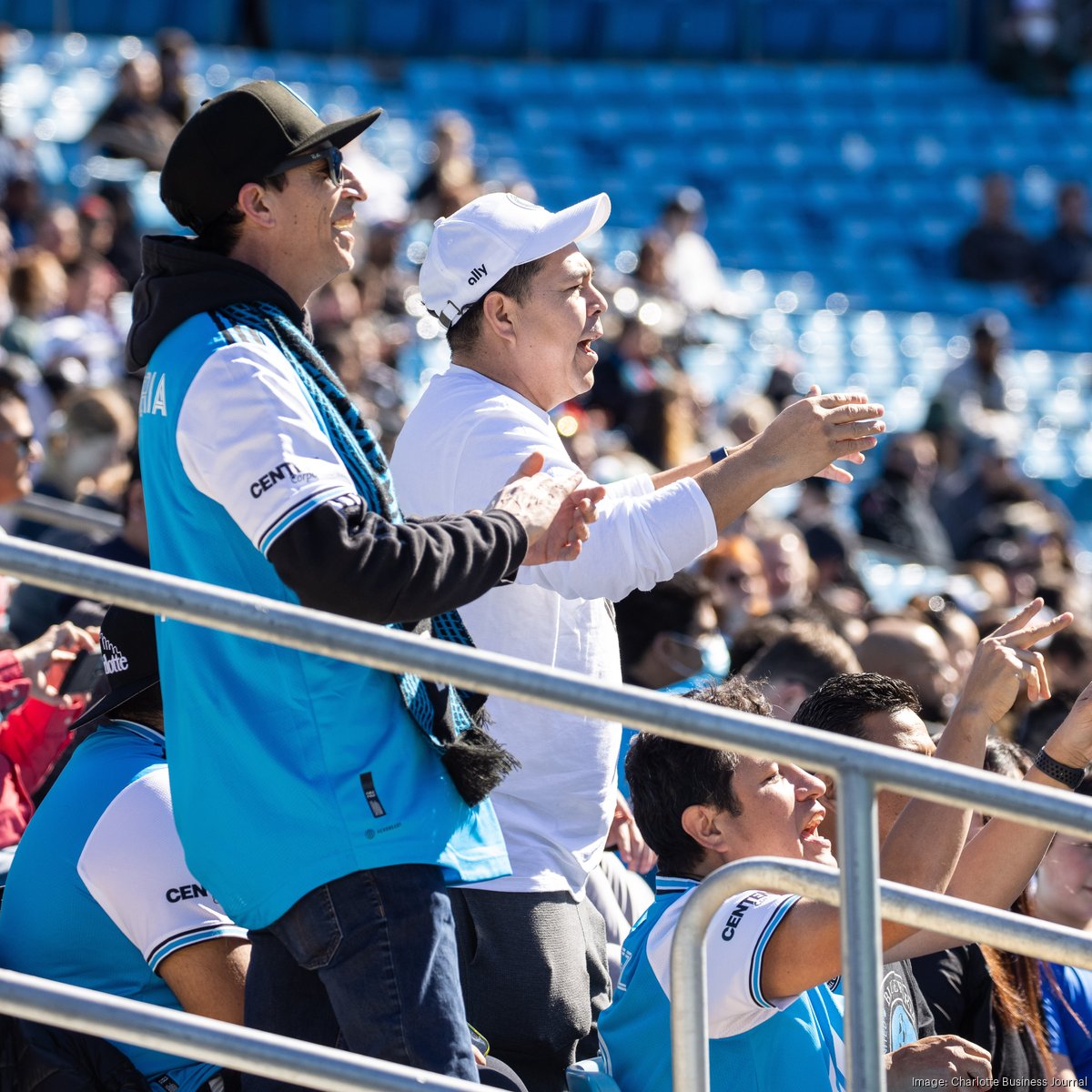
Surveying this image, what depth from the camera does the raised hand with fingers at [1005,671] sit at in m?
2.91

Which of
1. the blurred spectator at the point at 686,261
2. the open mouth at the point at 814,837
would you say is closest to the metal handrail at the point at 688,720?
the open mouth at the point at 814,837

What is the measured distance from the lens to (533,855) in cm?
294

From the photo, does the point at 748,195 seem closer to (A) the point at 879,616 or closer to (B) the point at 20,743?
(A) the point at 879,616

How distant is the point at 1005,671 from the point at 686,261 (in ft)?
35.1

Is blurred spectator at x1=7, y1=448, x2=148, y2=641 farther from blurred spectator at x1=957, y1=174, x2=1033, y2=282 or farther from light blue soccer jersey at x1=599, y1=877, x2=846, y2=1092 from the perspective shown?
blurred spectator at x1=957, y1=174, x2=1033, y2=282

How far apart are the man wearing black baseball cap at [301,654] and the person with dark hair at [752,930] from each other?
0.39 m

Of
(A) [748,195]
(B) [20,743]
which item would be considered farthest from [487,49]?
(B) [20,743]

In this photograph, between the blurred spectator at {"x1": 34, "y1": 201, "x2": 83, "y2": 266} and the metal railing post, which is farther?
the blurred spectator at {"x1": 34, "y1": 201, "x2": 83, "y2": 266}

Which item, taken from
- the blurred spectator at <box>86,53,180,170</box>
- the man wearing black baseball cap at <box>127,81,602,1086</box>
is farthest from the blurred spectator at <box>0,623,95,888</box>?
the blurred spectator at <box>86,53,180,170</box>

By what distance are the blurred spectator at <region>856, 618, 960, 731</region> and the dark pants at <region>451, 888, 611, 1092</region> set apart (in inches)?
86.8

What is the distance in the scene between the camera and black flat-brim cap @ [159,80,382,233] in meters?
2.59

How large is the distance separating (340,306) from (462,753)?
812 cm

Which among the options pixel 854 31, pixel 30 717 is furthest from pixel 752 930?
pixel 854 31

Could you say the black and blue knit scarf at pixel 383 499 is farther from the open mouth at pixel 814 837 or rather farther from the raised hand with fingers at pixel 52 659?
the raised hand with fingers at pixel 52 659
